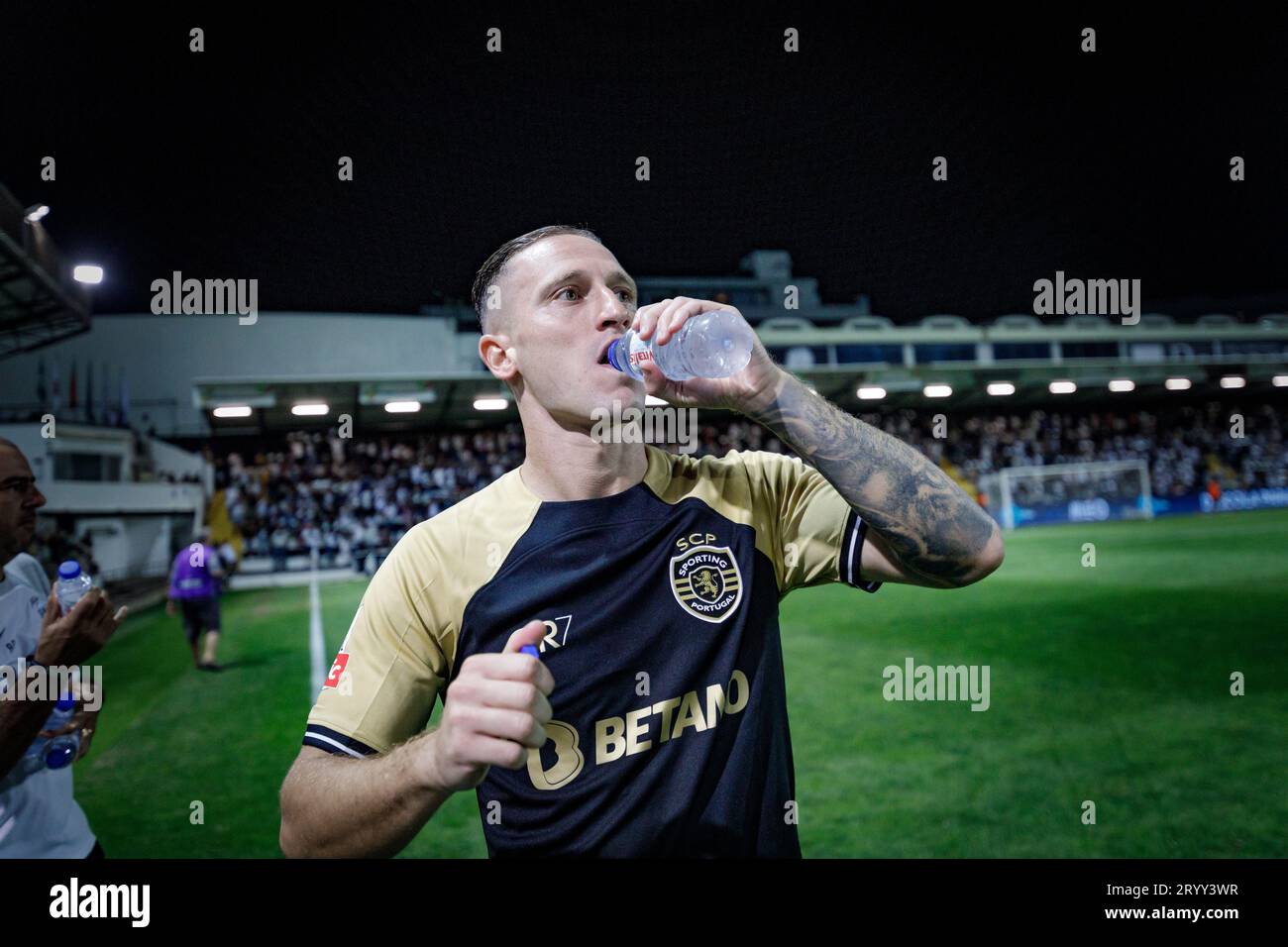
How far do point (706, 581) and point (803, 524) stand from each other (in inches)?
10.9

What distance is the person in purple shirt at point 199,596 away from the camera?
8023 mm

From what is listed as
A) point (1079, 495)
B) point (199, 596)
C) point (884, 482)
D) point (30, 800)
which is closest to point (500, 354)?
point (884, 482)

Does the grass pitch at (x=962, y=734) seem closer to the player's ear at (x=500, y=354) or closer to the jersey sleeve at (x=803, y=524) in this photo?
Answer: the jersey sleeve at (x=803, y=524)

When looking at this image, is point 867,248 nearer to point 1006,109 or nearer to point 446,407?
point 1006,109

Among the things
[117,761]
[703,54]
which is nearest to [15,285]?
[117,761]

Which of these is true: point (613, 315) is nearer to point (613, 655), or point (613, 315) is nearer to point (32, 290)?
point (613, 655)

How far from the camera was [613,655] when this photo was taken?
1650 mm

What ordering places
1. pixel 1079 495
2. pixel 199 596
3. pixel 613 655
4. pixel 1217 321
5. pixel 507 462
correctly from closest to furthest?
1. pixel 613 655
2. pixel 199 596
3. pixel 1217 321
4. pixel 507 462
5. pixel 1079 495

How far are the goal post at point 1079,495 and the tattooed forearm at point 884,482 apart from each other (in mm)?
21466

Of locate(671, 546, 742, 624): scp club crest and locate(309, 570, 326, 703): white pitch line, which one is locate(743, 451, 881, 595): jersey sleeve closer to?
locate(671, 546, 742, 624): scp club crest

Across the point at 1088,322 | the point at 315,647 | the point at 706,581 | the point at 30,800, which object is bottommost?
the point at 315,647

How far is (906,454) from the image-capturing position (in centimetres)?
162

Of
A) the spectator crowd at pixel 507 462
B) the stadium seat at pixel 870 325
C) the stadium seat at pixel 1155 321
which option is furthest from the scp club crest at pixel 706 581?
the stadium seat at pixel 1155 321

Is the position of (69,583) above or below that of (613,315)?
below
